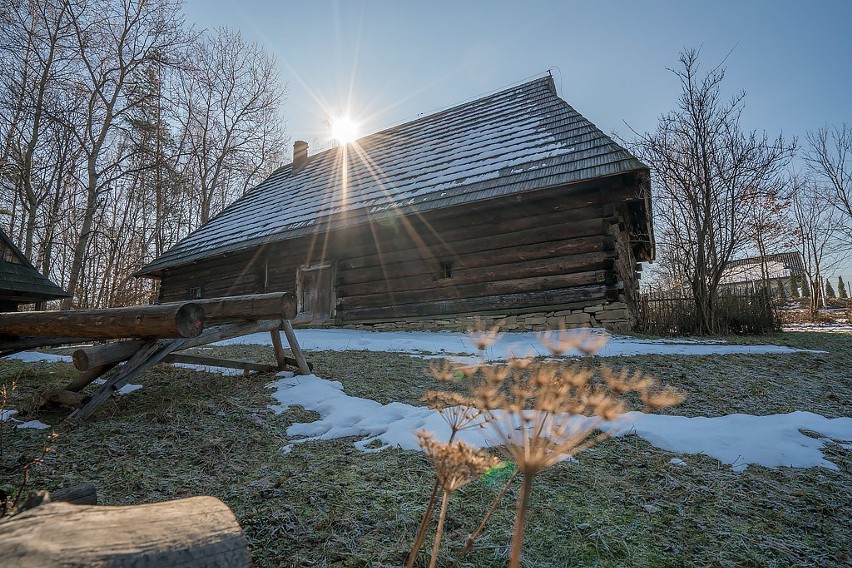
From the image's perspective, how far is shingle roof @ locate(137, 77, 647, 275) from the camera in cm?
845

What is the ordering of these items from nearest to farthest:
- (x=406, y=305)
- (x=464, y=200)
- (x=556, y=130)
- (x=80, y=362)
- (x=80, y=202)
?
(x=80, y=362) < (x=464, y=200) < (x=556, y=130) < (x=406, y=305) < (x=80, y=202)

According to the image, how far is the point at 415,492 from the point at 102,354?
3181 millimetres

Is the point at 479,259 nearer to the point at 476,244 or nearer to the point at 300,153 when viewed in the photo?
the point at 476,244

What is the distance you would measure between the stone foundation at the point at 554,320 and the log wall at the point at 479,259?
0.12 m

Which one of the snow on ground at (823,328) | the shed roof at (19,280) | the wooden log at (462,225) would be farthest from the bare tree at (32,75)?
the snow on ground at (823,328)

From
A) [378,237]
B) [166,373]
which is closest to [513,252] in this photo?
[378,237]

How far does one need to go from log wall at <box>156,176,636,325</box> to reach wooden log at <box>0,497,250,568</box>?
8.18m

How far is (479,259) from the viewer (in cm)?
931

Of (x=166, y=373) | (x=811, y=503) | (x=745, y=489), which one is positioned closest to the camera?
(x=811, y=503)

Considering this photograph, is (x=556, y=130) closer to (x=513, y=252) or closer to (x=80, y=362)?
(x=513, y=252)

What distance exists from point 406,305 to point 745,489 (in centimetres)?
822

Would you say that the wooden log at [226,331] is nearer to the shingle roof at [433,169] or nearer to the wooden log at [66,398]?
the wooden log at [66,398]

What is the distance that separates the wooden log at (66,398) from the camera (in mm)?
3605

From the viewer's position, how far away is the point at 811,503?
6.96 feet
